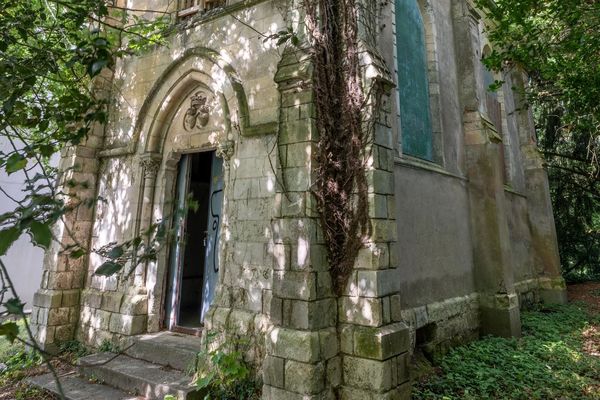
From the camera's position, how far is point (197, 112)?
607cm

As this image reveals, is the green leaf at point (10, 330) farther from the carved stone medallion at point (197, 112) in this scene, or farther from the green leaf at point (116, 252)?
the carved stone medallion at point (197, 112)

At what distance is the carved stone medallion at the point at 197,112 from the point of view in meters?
5.98

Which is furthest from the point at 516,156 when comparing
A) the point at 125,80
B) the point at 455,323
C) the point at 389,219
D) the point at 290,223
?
the point at 125,80

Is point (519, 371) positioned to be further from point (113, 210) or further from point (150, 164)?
point (113, 210)

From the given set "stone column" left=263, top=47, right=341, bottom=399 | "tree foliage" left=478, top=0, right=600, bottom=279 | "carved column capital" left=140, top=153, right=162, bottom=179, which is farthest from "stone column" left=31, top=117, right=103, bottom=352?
"tree foliage" left=478, top=0, right=600, bottom=279

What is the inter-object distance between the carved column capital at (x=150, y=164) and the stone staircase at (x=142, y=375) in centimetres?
262

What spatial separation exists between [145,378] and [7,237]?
393cm

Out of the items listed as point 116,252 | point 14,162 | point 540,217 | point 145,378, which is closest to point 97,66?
point 14,162

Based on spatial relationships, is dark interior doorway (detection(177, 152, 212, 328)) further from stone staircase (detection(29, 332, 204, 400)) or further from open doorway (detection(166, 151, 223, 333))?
stone staircase (detection(29, 332, 204, 400))

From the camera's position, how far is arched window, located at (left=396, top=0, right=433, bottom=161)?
609 centimetres

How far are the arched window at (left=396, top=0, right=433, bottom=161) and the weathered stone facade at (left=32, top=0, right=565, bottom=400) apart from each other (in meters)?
0.21

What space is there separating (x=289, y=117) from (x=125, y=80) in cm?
452

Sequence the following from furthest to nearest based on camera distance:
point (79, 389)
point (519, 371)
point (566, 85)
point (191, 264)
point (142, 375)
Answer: point (191, 264)
point (566, 85)
point (519, 371)
point (79, 389)
point (142, 375)

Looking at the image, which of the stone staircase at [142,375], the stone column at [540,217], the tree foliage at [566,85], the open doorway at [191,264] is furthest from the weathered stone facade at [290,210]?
the stone column at [540,217]
